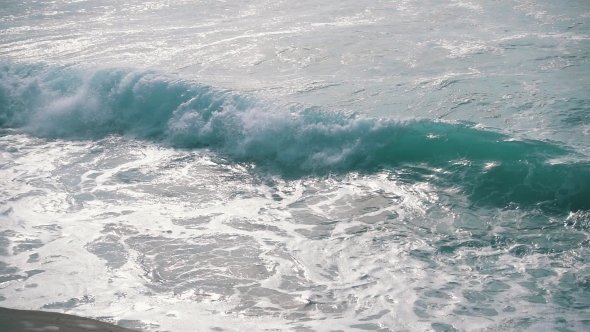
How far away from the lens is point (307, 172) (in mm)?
8711

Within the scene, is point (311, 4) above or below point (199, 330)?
above

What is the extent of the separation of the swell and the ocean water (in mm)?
31

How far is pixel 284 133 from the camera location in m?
9.38

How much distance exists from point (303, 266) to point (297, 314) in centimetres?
88

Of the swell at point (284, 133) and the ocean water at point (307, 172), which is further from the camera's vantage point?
the swell at point (284, 133)

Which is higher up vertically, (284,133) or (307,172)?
(284,133)

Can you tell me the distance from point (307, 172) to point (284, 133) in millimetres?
928

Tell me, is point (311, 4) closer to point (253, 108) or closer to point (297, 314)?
point (253, 108)

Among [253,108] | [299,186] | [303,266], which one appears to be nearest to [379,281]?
[303,266]

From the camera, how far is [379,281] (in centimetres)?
586

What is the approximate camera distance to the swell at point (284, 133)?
25.2 feet

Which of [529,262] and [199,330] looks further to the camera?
[529,262]

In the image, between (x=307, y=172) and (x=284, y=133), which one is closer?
(x=307, y=172)

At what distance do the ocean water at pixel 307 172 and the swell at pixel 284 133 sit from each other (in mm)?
31
